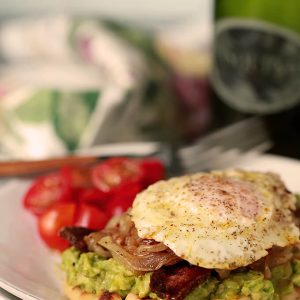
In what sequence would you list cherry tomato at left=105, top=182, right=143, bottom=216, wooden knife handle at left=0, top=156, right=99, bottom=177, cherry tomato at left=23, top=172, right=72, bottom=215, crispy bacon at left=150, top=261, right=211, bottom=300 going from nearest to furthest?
crispy bacon at left=150, top=261, right=211, bottom=300
cherry tomato at left=105, top=182, right=143, bottom=216
cherry tomato at left=23, top=172, right=72, bottom=215
wooden knife handle at left=0, top=156, right=99, bottom=177

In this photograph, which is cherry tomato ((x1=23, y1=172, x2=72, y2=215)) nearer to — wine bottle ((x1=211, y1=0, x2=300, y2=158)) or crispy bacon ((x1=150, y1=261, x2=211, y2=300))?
crispy bacon ((x1=150, y1=261, x2=211, y2=300))

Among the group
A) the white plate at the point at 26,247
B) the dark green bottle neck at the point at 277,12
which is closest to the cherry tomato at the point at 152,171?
the white plate at the point at 26,247

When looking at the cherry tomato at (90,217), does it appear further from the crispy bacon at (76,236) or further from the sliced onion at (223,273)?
the sliced onion at (223,273)

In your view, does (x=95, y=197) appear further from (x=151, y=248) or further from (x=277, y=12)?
(x=277, y=12)

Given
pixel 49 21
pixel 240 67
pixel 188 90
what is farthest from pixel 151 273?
pixel 49 21

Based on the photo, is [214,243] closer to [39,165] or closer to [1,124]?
[39,165]

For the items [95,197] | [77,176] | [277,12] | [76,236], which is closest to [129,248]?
[76,236]

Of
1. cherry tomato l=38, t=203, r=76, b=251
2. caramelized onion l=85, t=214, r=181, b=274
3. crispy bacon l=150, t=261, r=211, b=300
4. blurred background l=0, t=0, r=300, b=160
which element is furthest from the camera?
blurred background l=0, t=0, r=300, b=160

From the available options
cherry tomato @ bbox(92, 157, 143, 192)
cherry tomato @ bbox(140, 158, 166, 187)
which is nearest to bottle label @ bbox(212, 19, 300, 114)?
cherry tomato @ bbox(140, 158, 166, 187)
